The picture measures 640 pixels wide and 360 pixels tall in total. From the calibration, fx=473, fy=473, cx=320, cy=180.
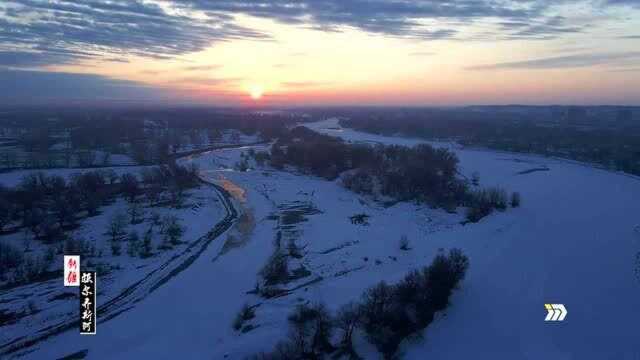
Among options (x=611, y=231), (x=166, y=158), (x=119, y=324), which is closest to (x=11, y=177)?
(x=166, y=158)

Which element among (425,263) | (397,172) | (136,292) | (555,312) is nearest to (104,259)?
(136,292)

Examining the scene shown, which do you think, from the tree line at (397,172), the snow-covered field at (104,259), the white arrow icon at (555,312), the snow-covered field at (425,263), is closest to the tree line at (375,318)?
the snow-covered field at (425,263)

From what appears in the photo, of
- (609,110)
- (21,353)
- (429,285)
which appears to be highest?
(609,110)

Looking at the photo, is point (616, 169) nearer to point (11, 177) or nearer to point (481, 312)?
point (481, 312)

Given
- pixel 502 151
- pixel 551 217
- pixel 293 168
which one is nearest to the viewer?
pixel 551 217

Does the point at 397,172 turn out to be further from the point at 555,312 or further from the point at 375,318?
the point at 375,318

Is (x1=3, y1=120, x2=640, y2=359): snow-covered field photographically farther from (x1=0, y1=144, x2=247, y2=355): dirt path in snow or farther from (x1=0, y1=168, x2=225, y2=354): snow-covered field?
(x1=0, y1=168, x2=225, y2=354): snow-covered field

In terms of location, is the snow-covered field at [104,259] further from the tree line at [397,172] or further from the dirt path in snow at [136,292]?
the tree line at [397,172]
